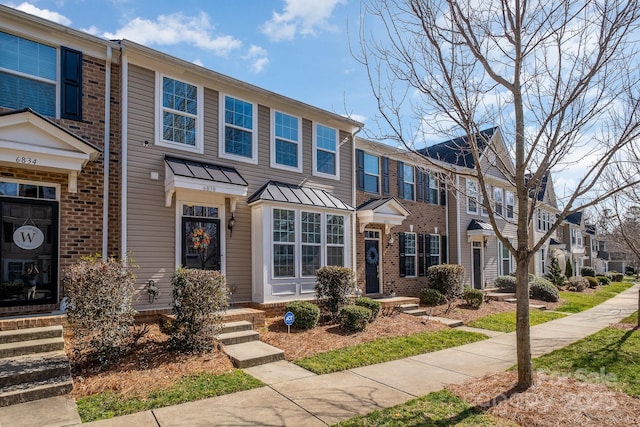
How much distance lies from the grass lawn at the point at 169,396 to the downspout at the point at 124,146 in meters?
3.55

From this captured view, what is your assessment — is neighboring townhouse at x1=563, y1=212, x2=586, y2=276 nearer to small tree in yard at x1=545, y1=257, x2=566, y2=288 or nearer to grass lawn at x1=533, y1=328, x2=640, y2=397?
small tree in yard at x1=545, y1=257, x2=566, y2=288

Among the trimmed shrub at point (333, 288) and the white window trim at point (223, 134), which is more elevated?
the white window trim at point (223, 134)

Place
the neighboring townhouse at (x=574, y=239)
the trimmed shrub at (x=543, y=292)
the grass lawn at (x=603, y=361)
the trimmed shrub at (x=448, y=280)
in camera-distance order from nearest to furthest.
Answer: the grass lawn at (x=603, y=361), the trimmed shrub at (x=448, y=280), the trimmed shrub at (x=543, y=292), the neighboring townhouse at (x=574, y=239)

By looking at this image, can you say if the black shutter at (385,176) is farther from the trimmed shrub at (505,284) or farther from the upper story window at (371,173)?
the trimmed shrub at (505,284)

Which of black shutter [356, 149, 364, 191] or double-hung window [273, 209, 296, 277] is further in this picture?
black shutter [356, 149, 364, 191]

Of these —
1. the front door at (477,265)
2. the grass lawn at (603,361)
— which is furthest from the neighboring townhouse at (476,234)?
the grass lawn at (603,361)

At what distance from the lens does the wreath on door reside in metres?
13.6

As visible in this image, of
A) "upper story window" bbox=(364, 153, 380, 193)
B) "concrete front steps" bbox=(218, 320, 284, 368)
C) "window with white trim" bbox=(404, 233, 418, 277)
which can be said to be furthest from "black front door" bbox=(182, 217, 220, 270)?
"window with white trim" bbox=(404, 233, 418, 277)

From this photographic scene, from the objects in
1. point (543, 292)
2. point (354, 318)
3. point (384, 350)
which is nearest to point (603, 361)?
point (384, 350)

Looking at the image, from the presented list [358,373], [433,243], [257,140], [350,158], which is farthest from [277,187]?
[433,243]

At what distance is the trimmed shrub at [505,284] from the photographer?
17.8 meters

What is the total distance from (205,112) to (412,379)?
7279 mm

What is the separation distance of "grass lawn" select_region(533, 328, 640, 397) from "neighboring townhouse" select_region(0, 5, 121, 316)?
8493mm

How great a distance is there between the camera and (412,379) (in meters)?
5.93
